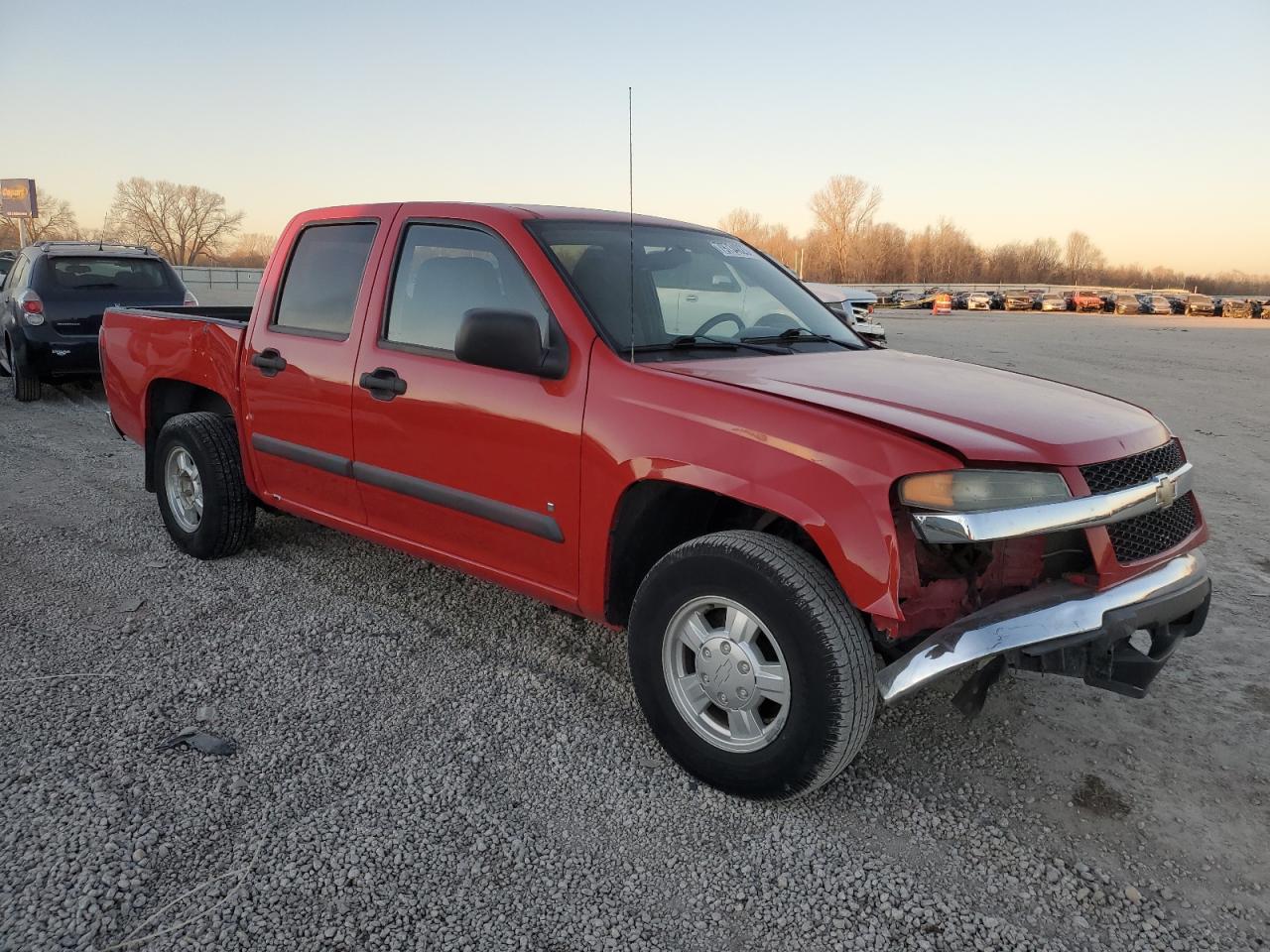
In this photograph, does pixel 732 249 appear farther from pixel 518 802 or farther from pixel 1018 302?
pixel 1018 302

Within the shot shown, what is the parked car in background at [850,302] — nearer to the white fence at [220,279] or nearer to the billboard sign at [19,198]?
the white fence at [220,279]

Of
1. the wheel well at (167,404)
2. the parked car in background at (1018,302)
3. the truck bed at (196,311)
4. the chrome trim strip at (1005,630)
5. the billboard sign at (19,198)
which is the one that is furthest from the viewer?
the parked car in background at (1018,302)

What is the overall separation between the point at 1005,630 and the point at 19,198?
4267 centimetres

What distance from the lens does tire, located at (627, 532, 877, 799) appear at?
8.20 feet

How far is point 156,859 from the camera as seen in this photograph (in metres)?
2.42

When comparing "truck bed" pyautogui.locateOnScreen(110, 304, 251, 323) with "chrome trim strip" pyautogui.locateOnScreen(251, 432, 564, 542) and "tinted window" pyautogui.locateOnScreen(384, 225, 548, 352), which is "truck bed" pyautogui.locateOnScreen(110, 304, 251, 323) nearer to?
"chrome trim strip" pyautogui.locateOnScreen(251, 432, 564, 542)

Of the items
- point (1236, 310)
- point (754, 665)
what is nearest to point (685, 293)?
point (754, 665)

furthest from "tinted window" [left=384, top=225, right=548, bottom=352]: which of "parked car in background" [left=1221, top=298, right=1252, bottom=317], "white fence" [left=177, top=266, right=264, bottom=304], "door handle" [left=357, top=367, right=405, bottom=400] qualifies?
"parked car in background" [left=1221, top=298, right=1252, bottom=317]

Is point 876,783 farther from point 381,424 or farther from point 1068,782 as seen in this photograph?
point 381,424

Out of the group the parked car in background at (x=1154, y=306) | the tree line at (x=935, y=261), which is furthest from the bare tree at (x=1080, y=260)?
the parked car in background at (x=1154, y=306)

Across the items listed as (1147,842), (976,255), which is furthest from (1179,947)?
(976,255)

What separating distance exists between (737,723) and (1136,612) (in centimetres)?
116

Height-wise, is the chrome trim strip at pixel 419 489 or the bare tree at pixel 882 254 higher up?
the bare tree at pixel 882 254

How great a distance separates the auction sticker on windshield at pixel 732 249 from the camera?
4070 mm
